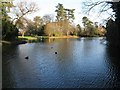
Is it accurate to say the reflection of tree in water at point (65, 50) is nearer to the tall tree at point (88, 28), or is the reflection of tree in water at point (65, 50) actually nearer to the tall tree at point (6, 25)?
the tall tree at point (6, 25)

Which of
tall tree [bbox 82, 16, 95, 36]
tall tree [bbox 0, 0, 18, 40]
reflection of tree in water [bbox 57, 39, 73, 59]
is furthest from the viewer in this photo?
tall tree [bbox 82, 16, 95, 36]

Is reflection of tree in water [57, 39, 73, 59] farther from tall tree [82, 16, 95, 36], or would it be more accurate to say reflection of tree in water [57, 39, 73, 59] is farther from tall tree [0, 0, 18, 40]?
tall tree [82, 16, 95, 36]

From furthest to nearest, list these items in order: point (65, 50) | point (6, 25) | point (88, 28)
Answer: point (88, 28), point (6, 25), point (65, 50)

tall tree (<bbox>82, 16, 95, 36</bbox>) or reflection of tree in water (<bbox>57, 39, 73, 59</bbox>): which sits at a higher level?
tall tree (<bbox>82, 16, 95, 36</bbox>)

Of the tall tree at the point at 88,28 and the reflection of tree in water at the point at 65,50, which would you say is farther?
the tall tree at the point at 88,28

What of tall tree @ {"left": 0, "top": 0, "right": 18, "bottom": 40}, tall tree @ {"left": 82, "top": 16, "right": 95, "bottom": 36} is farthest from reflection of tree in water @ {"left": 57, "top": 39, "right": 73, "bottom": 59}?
tall tree @ {"left": 82, "top": 16, "right": 95, "bottom": 36}

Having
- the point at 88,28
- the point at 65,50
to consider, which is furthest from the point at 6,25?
the point at 88,28

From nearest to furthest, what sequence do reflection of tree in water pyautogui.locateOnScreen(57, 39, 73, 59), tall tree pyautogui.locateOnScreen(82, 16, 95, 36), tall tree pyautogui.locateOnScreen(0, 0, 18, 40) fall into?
reflection of tree in water pyautogui.locateOnScreen(57, 39, 73, 59) < tall tree pyautogui.locateOnScreen(0, 0, 18, 40) < tall tree pyautogui.locateOnScreen(82, 16, 95, 36)

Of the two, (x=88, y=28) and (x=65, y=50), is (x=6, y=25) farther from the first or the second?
(x=88, y=28)

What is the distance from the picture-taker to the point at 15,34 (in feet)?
115

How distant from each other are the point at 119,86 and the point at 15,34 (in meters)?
27.4

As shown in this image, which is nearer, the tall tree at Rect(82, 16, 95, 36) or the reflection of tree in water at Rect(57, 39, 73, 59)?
the reflection of tree in water at Rect(57, 39, 73, 59)

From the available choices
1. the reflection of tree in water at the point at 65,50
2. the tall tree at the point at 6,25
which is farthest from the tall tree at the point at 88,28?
the reflection of tree in water at the point at 65,50

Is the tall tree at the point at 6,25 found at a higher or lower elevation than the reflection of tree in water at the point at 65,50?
higher
